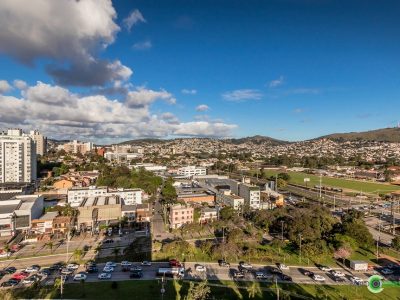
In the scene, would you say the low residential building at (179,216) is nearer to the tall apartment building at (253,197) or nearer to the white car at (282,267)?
the tall apartment building at (253,197)

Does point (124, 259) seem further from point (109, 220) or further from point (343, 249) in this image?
point (343, 249)

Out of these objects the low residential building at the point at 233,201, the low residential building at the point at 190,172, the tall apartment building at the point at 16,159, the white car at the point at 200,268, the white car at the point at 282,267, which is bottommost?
the white car at the point at 282,267

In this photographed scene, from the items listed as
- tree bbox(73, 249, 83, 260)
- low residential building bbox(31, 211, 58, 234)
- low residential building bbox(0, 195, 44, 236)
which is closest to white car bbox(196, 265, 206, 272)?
tree bbox(73, 249, 83, 260)

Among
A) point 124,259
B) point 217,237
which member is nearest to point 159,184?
point 217,237

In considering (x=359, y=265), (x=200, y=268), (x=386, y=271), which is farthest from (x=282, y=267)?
(x=386, y=271)

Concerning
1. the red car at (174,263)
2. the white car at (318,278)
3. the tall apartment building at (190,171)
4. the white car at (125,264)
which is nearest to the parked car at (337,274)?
the white car at (318,278)

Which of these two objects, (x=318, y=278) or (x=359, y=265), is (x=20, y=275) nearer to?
(x=318, y=278)

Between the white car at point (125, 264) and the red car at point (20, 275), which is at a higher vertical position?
the white car at point (125, 264)
